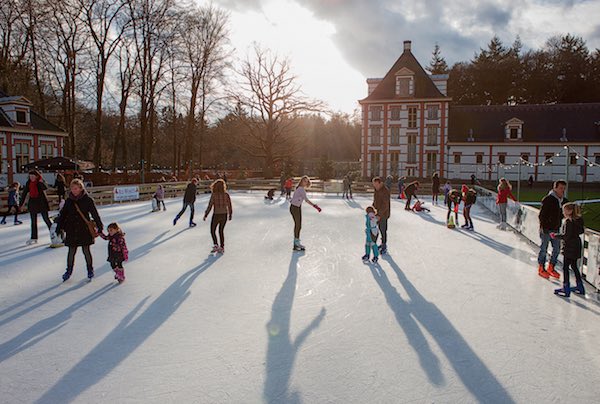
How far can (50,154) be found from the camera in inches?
1154

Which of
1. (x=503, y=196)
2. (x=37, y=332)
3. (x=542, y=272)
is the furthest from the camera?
(x=503, y=196)

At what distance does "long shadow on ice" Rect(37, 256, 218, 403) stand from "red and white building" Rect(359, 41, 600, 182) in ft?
113

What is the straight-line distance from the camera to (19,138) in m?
26.9

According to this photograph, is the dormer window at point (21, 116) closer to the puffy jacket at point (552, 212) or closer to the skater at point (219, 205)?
the skater at point (219, 205)

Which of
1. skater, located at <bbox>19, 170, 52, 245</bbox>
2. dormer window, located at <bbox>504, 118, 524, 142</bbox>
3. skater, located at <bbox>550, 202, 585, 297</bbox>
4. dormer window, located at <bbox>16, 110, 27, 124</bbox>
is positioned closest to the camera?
skater, located at <bbox>550, 202, 585, 297</bbox>

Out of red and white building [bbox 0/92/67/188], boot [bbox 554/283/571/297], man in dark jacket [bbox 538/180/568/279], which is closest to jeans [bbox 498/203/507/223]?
man in dark jacket [bbox 538/180/568/279]

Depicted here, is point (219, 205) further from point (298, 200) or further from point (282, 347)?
point (282, 347)

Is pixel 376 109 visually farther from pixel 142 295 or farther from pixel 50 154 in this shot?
pixel 142 295

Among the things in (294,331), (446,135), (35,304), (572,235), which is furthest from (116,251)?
(446,135)

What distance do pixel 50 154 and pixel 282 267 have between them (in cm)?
2735

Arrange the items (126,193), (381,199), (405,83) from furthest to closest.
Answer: (405,83), (126,193), (381,199)

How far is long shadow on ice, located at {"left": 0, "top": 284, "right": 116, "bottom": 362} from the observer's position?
4.50 metres

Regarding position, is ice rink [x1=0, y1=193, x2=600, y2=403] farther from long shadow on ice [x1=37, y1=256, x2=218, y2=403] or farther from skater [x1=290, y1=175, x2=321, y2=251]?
skater [x1=290, y1=175, x2=321, y2=251]

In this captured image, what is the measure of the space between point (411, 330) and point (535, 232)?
675 centimetres
